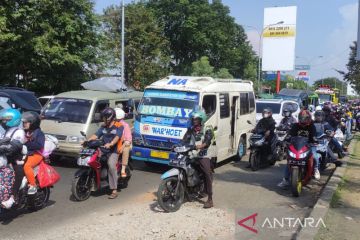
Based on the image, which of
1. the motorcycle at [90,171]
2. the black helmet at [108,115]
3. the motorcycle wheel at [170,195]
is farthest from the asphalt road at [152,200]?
the black helmet at [108,115]

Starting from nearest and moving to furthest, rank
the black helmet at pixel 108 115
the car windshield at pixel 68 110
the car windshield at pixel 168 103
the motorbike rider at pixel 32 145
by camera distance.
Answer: the motorbike rider at pixel 32 145 → the black helmet at pixel 108 115 → the car windshield at pixel 168 103 → the car windshield at pixel 68 110

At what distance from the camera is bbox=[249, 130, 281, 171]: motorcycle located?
38.1ft

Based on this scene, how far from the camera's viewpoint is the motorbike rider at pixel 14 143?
20.4 ft

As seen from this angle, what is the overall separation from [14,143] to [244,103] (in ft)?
27.2

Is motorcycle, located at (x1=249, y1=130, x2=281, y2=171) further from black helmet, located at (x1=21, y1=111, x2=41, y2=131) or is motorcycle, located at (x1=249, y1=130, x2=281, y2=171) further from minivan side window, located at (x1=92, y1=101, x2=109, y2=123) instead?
black helmet, located at (x1=21, y1=111, x2=41, y2=131)

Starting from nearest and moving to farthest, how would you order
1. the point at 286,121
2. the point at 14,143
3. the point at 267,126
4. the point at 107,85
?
the point at 14,143 → the point at 267,126 → the point at 286,121 → the point at 107,85

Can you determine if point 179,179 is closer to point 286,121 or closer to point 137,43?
point 286,121

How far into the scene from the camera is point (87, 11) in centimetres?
2452

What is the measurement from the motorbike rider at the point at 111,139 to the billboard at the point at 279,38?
32.4 meters

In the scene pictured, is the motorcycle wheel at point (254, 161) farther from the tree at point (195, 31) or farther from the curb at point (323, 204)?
the tree at point (195, 31)

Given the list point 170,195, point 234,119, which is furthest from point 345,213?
point 234,119

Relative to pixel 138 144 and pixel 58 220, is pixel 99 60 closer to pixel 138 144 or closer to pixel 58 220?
pixel 138 144

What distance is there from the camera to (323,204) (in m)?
7.36

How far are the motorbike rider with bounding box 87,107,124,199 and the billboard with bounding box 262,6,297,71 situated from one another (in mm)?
32399
